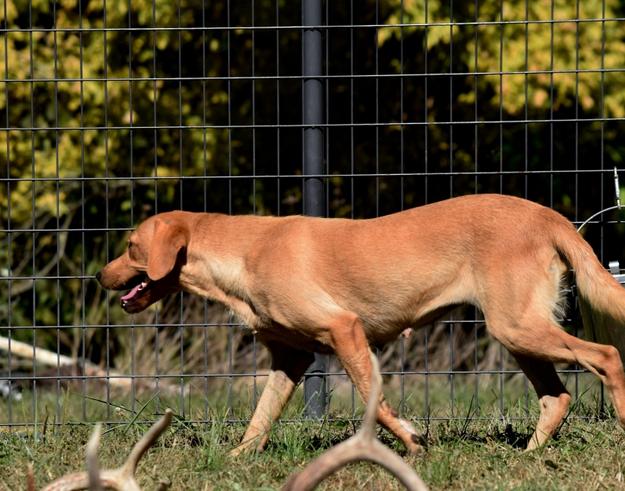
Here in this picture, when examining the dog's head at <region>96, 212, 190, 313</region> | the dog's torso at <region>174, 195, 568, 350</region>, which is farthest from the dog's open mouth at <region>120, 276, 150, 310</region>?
the dog's torso at <region>174, 195, 568, 350</region>

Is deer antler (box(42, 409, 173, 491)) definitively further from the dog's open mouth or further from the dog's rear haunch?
the dog's open mouth

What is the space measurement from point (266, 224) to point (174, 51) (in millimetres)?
4545

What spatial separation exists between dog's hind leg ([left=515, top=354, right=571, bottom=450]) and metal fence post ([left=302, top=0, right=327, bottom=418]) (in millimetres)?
1148

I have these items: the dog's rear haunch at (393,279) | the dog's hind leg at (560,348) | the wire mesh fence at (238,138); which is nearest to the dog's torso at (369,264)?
the dog's rear haunch at (393,279)

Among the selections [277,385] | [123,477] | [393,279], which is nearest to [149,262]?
[277,385]

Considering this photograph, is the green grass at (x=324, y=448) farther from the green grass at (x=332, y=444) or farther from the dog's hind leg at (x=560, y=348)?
the dog's hind leg at (x=560, y=348)

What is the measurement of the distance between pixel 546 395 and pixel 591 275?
66cm

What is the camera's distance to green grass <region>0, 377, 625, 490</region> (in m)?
4.82

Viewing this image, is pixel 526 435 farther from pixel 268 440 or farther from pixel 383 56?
pixel 383 56

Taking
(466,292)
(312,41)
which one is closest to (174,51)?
(312,41)

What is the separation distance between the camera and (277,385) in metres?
5.95

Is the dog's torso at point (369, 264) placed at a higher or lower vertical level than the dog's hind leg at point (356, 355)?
higher

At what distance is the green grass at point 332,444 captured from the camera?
4824 mm

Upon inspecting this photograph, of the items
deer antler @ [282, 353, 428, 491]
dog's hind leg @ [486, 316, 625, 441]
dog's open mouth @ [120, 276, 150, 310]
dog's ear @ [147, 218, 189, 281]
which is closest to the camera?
deer antler @ [282, 353, 428, 491]
